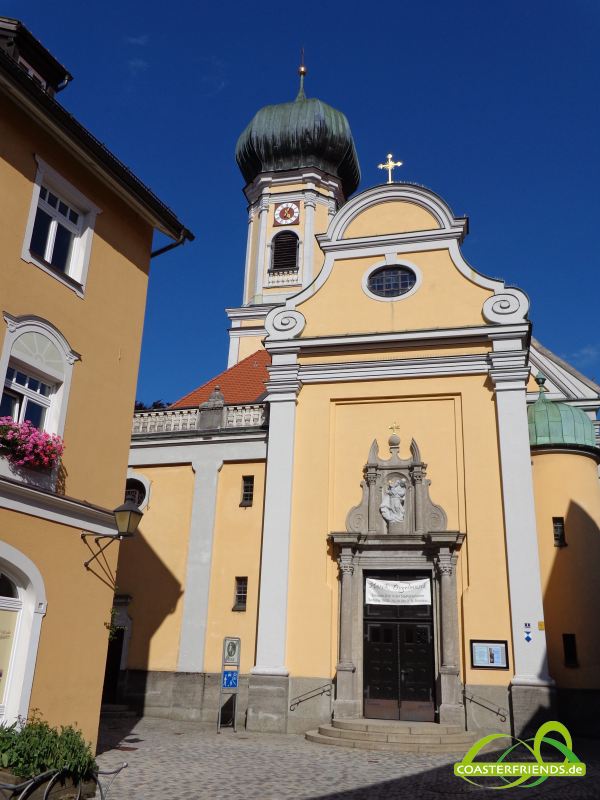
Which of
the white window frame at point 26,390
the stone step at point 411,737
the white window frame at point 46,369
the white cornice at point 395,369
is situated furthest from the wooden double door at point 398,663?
the white window frame at point 26,390

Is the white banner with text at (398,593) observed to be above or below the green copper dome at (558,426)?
below

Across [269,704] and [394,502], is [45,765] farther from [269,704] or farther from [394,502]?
[394,502]

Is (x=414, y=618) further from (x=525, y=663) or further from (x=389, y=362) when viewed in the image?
(x=389, y=362)

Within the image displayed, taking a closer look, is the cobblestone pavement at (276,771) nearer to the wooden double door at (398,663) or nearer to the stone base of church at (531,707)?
the stone base of church at (531,707)

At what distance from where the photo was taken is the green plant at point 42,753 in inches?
317

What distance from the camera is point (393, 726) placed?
15188 millimetres

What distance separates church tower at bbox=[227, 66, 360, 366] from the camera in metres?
34.2

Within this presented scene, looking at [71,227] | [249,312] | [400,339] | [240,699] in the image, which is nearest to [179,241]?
[71,227]

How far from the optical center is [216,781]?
10539 millimetres

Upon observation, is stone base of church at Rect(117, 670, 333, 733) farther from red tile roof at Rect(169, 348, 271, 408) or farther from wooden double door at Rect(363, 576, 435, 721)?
red tile roof at Rect(169, 348, 271, 408)

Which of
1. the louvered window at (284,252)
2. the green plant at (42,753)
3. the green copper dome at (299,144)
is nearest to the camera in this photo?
the green plant at (42,753)

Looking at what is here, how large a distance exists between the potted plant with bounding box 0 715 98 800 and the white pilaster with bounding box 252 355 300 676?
8660mm

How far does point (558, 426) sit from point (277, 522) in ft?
25.1

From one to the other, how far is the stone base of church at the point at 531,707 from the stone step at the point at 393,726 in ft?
3.78
